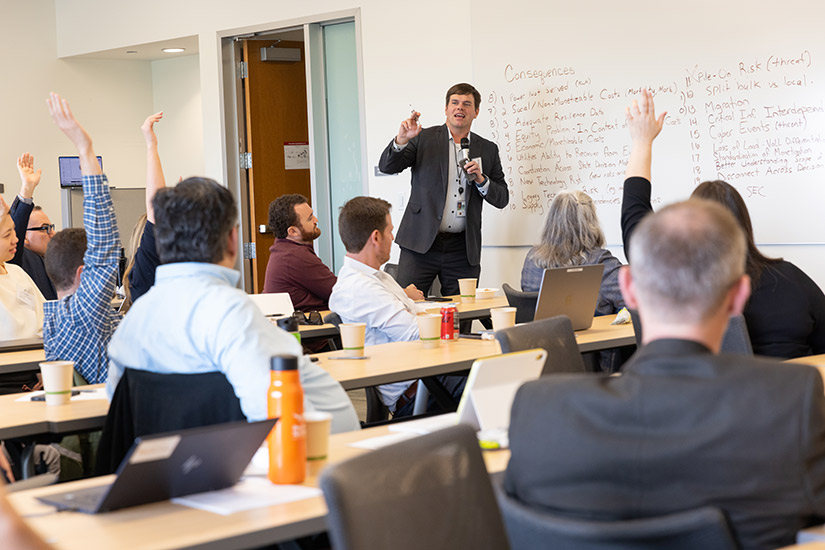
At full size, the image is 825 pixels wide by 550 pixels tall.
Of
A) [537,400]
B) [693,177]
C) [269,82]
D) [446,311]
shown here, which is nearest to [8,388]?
[446,311]

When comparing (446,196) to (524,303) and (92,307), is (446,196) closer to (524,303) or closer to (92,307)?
(524,303)

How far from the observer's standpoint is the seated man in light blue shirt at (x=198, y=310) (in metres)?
2.29

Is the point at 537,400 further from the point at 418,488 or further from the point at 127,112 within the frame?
the point at 127,112

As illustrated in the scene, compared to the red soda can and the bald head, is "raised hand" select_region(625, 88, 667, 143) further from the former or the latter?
the bald head

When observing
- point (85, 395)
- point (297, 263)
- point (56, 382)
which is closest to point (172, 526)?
point (56, 382)

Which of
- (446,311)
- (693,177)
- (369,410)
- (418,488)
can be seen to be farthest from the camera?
(693,177)

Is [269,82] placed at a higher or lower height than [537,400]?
higher

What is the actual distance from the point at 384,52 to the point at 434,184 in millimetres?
1447

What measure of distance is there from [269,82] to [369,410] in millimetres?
5253

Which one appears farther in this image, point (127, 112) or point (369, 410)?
point (127, 112)

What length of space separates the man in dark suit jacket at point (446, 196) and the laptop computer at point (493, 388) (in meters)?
4.20

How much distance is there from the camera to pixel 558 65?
6688mm

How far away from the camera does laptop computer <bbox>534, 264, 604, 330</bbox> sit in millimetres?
3893

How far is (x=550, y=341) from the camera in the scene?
3008mm
